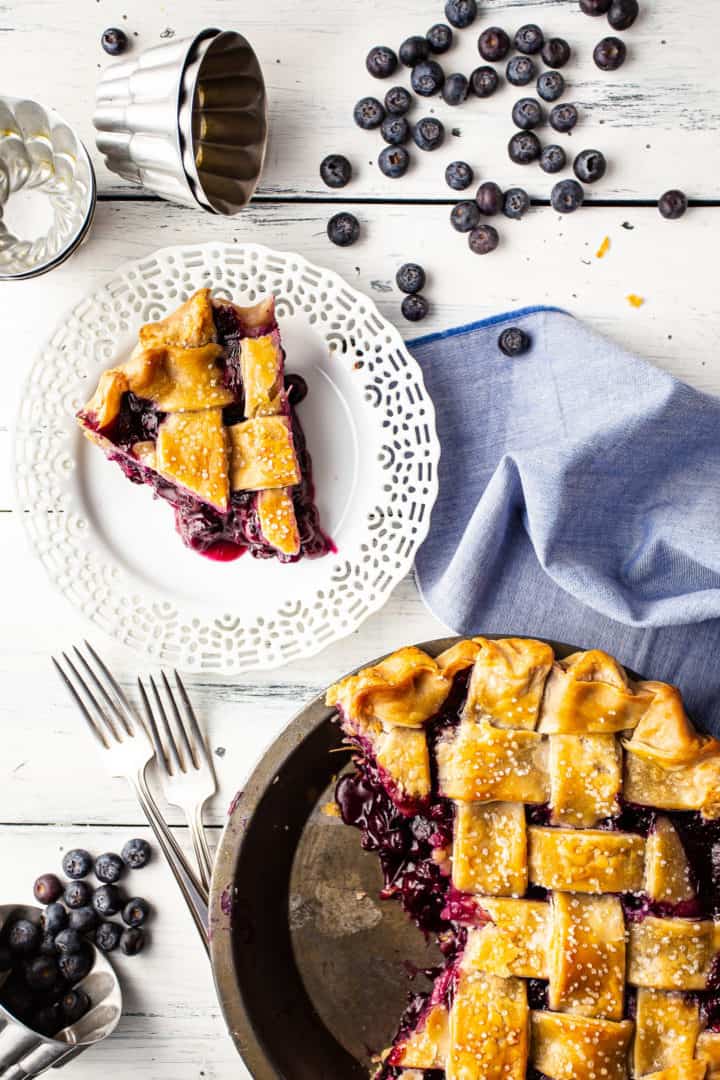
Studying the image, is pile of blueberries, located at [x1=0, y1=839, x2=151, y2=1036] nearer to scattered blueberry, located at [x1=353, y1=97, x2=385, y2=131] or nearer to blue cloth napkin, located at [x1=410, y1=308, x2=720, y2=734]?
blue cloth napkin, located at [x1=410, y1=308, x2=720, y2=734]

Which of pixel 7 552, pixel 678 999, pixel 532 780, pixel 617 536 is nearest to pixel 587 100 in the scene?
pixel 617 536

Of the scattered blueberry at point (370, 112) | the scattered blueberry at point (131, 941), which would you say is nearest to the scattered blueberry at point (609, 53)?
the scattered blueberry at point (370, 112)

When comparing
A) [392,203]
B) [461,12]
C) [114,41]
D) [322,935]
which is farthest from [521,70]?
[322,935]

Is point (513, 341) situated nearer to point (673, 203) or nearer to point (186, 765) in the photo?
point (673, 203)

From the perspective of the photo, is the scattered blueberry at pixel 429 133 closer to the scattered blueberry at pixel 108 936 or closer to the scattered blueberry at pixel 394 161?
the scattered blueberry at pixel 394 161

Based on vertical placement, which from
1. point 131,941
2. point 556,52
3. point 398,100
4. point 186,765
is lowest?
point 131,941
